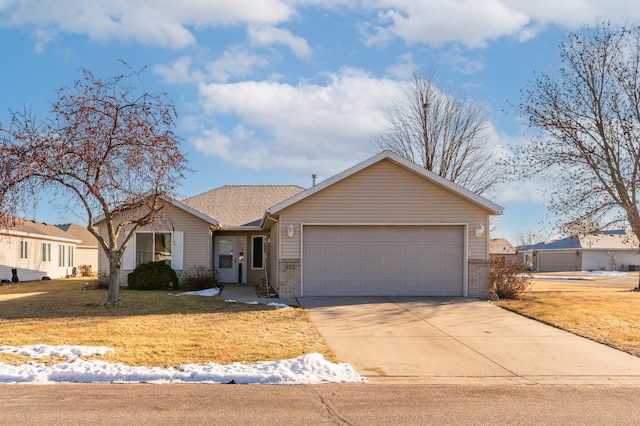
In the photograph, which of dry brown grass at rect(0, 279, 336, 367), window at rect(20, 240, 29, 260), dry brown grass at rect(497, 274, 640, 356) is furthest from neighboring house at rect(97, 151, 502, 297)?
window at rect(20, 240, 29, 260)

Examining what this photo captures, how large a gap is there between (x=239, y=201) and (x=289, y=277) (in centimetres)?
1049

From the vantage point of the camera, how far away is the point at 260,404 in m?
6.63

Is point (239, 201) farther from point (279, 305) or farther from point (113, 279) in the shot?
point (279, 305)

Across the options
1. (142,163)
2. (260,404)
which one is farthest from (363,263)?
(260,404)

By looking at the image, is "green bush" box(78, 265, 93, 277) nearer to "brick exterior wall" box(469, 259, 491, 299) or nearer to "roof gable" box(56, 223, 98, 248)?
"roof gable" box(56, 223, 98, 248)

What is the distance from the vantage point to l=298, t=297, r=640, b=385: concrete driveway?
846cm

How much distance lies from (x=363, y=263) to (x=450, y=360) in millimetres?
7815

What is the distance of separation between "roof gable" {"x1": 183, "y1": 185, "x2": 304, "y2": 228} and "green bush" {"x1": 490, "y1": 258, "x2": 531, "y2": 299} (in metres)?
9.85

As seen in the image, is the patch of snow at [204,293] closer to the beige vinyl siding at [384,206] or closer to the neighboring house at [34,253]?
the beige vinyl siding at [384,206]

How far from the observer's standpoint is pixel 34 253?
29.6 meters

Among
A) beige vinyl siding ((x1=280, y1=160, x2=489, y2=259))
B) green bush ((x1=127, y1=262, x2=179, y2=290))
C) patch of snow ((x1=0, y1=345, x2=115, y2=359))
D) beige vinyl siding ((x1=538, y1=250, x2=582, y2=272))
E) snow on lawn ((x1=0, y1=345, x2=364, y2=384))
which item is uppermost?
beige vinyl siding ((x1=280, y1=160, x2=489, y2=259))

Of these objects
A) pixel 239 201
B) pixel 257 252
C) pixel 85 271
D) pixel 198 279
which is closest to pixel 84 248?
pixel 85 271

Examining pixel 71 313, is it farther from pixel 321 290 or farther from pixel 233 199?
pixel 233 199

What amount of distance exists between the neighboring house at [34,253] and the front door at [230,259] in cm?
849
